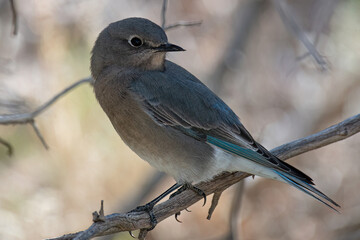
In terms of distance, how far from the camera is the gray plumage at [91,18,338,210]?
5078 mm

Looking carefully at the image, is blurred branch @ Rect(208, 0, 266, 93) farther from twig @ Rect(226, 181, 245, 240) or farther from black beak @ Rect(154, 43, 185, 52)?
black beak @ Rect(154, 43, 185, 52)

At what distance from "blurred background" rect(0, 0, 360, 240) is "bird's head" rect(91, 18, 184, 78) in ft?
7.67

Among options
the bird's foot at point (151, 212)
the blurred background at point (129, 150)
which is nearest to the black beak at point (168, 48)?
the bird's foot at point (151, 212)

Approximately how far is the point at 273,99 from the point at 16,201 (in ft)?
12.7

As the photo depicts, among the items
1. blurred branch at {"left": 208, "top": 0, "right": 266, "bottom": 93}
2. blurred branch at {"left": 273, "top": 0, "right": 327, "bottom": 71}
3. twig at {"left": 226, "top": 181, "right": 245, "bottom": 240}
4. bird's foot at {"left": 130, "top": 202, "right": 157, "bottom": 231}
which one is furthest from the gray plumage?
blurred branch at {"left": 208, "top": 0, "right": 266, "bottom": 93}

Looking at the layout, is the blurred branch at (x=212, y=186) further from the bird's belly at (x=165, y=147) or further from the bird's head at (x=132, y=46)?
the bird's head at (x=132, y=46)

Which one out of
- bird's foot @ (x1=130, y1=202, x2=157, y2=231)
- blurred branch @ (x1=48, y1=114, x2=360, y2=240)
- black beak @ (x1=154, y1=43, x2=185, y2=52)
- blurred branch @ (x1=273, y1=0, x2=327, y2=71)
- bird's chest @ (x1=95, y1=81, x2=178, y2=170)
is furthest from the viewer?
blurred branch @ (x1=273, y1=0, x2=327, y2=71)

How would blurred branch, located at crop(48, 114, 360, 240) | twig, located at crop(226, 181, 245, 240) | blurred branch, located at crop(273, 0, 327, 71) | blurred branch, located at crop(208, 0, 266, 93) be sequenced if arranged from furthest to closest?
blurred branch, located at crop(208, 0, 266, 93)
twig, located at crop(226, 181, 245, 240)
blurred branch, located at crop(273, 0, 327, 71)
blurred branch, located at crop(48, 114, 360, 240)

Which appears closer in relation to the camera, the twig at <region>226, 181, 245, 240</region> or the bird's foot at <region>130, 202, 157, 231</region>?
the bird's foot at <region>130, 202, 157, 231</region>

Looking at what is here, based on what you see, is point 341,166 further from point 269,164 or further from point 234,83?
point 269,164

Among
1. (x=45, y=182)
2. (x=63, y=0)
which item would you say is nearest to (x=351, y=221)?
(x=45, y=182)

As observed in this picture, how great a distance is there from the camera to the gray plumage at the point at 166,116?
5.08 m

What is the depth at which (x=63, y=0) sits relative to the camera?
8.49 meters

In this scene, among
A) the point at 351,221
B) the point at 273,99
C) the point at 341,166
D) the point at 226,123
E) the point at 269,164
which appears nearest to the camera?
the point at 269,164
